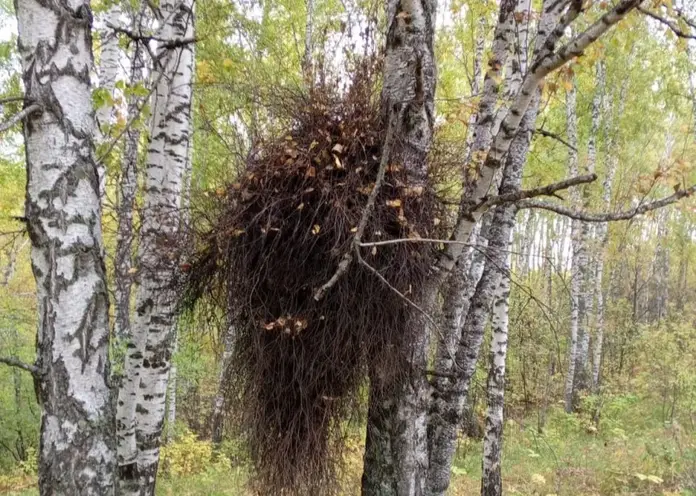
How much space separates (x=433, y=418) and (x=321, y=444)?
0.61m

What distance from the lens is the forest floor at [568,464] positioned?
487 centimetres

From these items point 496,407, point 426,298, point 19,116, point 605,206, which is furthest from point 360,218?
point 605,206

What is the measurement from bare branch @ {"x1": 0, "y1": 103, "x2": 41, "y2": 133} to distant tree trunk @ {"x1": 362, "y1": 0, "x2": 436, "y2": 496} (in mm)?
1149

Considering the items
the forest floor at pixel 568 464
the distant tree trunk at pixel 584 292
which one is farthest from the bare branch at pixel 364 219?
the distant tree trunk at pixel 584 292

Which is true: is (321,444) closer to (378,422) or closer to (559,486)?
(378,422)

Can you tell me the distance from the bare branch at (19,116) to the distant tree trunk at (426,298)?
1.15 meters

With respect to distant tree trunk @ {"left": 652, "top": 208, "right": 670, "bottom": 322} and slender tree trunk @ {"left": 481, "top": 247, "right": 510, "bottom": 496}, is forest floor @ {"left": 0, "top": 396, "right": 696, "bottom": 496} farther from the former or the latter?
distant tree trunk @ {"left": 652, "top": 208, "right": 670, "bottom": 322}

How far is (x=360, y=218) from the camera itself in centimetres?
163

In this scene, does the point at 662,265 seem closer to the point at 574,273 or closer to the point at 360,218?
the point at 574,273

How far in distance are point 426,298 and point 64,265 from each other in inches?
49.8

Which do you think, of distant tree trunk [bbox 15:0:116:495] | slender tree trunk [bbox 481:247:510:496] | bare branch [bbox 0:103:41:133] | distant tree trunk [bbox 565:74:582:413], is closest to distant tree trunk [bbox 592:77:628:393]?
distant tree trunk [bbox 565:74:582:413]

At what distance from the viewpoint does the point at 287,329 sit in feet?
5.25

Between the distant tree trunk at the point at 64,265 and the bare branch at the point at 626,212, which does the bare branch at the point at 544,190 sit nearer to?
the bare branch at the point at 626,212

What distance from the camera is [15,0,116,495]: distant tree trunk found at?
4.44 ft
